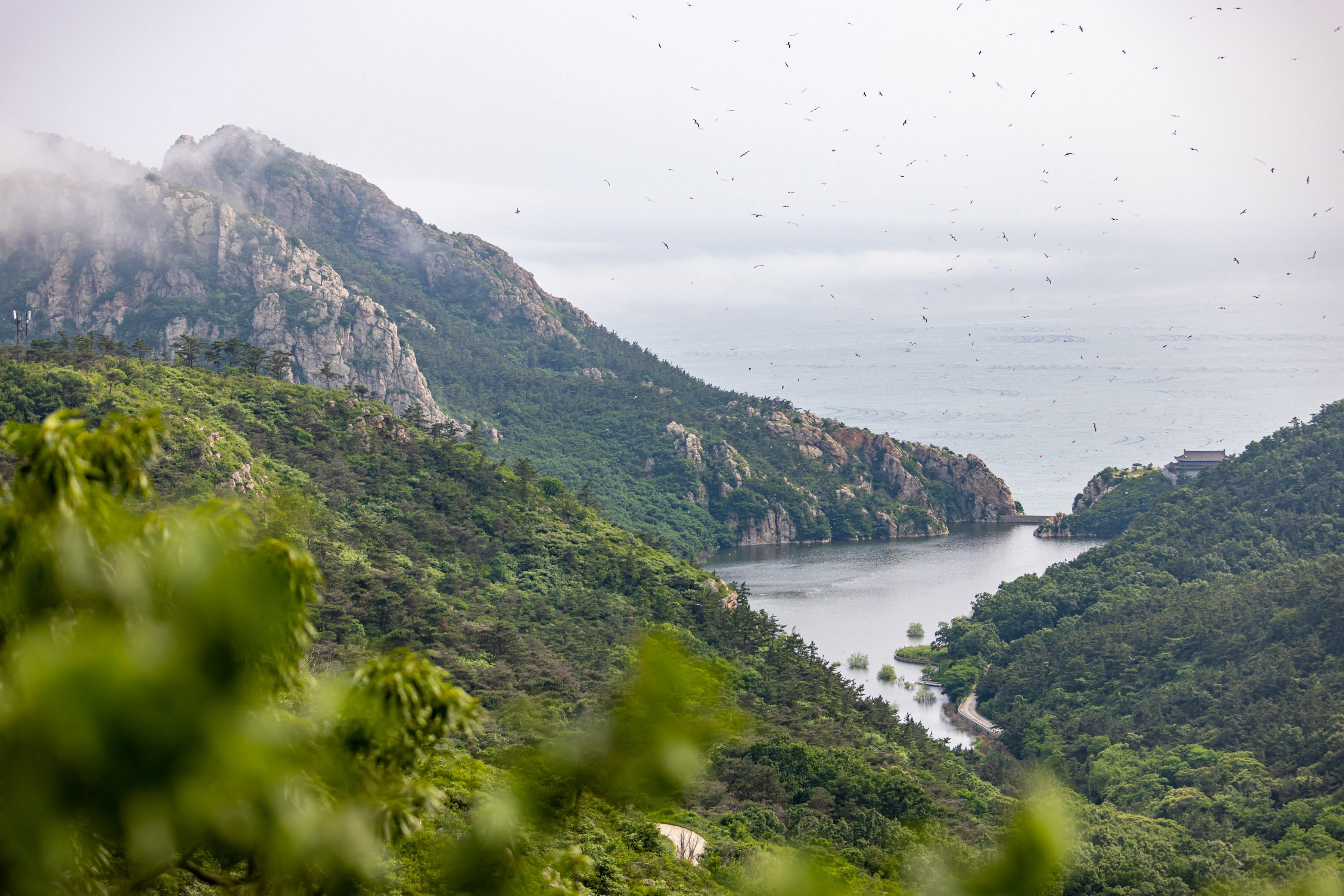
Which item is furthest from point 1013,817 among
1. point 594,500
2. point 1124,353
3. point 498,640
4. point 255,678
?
point 1124,353

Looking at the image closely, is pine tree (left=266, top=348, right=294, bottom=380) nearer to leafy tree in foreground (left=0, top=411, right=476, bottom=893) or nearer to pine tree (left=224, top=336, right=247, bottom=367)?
pine tree (left=224, top=336, right=247, bottom=367)

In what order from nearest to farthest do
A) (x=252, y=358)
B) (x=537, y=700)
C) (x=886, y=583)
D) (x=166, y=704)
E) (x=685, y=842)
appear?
1. (x=166, y=704)
2. (x=537, y=700)
3. (x=685, y=842)
4. (x=252, y=358)
5. (x=886, y=583)

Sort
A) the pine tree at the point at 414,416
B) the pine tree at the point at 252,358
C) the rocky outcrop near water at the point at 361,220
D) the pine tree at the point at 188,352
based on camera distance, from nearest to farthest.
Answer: the pine tree at the point at 188,352 < the pine tree at the point at 252,358 < the pine tree at the point at 414,416 < the rocky outcrop near water at the point at 361,220

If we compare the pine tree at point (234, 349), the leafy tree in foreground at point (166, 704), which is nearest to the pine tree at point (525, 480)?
the pine tree at point (234, 349)

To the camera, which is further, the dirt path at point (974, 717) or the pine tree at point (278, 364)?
the pine tree at point (278, 364)

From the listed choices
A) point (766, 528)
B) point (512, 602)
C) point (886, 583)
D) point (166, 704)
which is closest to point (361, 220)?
point (766, 528)

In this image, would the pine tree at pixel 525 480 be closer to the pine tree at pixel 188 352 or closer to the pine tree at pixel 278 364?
the pine tree at pixel 278 364

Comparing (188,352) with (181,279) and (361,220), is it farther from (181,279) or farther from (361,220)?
(361,220)
